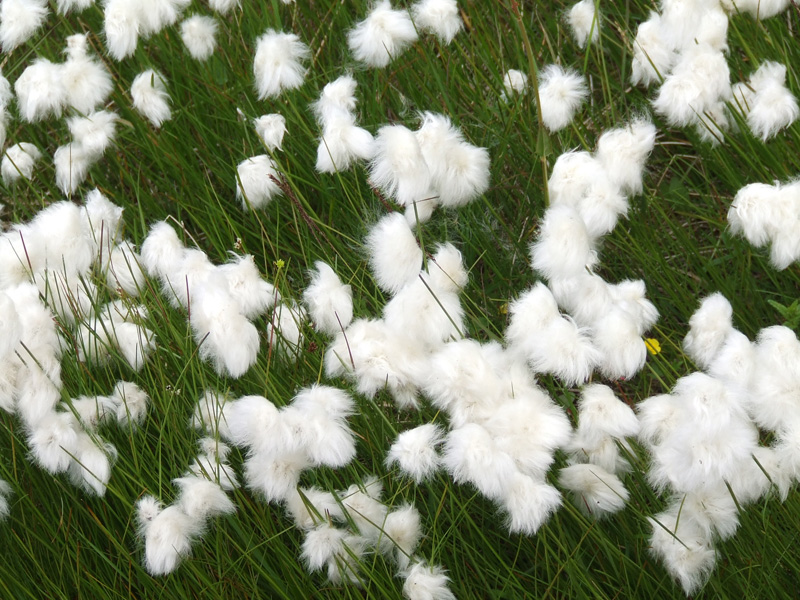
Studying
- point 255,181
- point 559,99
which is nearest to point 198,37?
point 255,181

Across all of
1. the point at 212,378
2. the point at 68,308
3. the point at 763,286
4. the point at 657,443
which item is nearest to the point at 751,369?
the point at 657,443

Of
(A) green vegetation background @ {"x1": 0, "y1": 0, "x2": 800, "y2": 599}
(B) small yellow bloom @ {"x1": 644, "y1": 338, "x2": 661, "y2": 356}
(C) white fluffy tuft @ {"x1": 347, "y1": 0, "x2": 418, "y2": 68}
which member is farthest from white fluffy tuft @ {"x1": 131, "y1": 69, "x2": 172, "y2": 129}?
(B) small yellow bloom @ {"x1": 644, "y1": 338, "x2": 661, "y2": 356}

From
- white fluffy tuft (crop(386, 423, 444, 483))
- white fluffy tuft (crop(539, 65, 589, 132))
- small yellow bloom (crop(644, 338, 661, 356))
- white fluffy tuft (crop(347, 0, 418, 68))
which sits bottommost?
small yellow bloom (crop(644, 338, 661, 356))

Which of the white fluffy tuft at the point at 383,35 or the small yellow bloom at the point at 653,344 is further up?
the white fluffy tuft at the point at 383,35

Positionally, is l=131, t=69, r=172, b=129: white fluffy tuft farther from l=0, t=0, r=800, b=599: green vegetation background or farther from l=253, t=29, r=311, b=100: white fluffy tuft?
l=253, t=29, r=311, b=100: white fluffy tuft

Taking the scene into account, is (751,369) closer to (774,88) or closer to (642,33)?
(774,88)

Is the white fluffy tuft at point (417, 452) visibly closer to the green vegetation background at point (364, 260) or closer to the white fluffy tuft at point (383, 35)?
the green vegetation background at point (364, 260)

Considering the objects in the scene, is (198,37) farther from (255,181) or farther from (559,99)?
(559,99)

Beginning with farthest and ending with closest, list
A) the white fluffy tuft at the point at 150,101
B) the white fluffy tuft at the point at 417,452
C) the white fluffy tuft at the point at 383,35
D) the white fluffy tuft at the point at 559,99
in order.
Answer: the white fluffy tuft at the point at 150,101 → the white fluffy tuft at the point at 383,35 → the white fluffy tuft at the point at 559,99 → the white fluffy tuft at the point at 417,452

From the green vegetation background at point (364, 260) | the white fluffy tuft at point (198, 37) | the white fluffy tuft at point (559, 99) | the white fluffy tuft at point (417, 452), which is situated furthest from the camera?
the white fluffy tuft at point (198, 37)

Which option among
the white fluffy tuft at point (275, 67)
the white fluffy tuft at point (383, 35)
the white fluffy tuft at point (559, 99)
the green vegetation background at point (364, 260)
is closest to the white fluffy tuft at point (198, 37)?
the green vegetation background at point (364, 260)

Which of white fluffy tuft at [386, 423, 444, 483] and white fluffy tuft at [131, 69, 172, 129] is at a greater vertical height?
A: white fluffy tuft at [131, 69, 172, 129]
